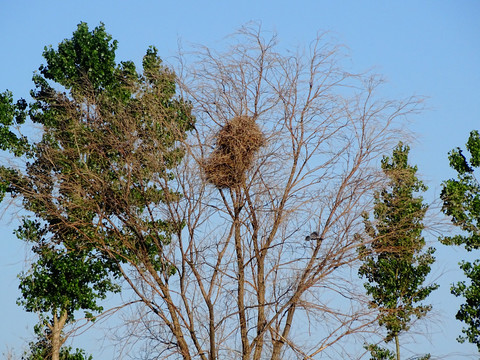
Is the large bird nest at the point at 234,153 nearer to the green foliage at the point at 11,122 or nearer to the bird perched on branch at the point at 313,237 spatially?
the bird perched on branch at the point at 313,237

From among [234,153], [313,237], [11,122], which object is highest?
[11,122]

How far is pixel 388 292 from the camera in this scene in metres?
19.2

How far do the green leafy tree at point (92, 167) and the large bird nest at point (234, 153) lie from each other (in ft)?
1.68

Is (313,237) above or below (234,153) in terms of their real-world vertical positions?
below

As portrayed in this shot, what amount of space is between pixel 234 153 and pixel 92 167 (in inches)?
173

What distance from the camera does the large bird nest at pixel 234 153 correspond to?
9734mm

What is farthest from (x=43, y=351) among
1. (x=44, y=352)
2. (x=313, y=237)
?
(x=313, y=237)

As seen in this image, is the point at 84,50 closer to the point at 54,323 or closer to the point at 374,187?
the point at 54,323

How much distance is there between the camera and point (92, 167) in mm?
13273

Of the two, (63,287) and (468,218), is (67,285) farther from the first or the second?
(468,218)

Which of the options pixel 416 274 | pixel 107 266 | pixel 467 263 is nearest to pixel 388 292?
pixel 416 274

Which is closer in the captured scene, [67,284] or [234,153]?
[234,153]

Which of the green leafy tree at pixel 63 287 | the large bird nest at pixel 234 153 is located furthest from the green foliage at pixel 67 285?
the large bird nest at pixel 234 153

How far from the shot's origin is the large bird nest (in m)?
9.73
